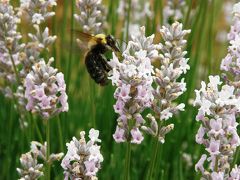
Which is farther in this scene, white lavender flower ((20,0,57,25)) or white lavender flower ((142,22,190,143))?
white lavender flower ((20,0,57,25))

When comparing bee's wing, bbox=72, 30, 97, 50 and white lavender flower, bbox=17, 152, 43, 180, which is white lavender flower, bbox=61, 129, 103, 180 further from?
bee's wing, bbox=72, 30, 97, 50

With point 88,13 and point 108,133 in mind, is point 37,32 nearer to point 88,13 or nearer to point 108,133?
point 88,13

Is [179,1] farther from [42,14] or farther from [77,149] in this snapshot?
[77,149]

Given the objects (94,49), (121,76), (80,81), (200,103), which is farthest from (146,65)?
(80,81)

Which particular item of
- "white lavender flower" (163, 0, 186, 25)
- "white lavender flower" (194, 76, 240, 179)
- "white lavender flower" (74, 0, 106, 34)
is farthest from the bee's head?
"white lavender flower" (163, 0, 186, 25)

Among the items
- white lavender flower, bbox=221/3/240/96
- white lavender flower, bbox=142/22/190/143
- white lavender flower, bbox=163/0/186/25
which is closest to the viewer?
white lavender flower, bbox=142/22/190/143

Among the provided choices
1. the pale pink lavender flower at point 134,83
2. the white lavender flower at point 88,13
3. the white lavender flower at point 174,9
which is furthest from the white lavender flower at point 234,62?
the white lavender flower at point 174,9

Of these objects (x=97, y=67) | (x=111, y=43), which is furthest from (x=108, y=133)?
(x=111, y=43)
